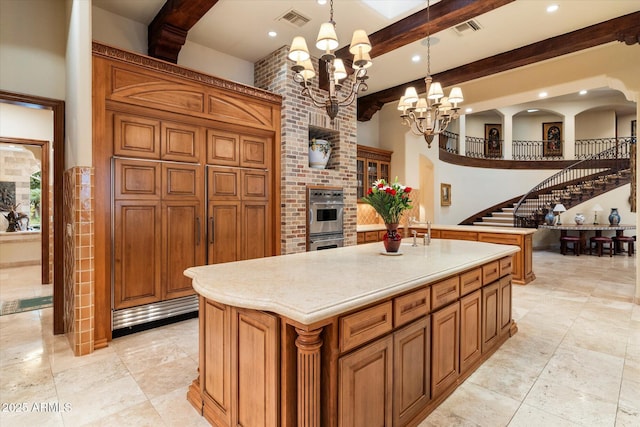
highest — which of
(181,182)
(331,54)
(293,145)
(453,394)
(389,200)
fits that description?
(331,54)

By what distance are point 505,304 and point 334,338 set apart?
7.79 feet

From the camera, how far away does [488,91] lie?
5820 millimetres

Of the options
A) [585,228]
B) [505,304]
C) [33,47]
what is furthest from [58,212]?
[585,228]

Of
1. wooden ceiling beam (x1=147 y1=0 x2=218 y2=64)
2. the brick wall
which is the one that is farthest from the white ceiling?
the brick wall

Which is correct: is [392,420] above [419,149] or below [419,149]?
below

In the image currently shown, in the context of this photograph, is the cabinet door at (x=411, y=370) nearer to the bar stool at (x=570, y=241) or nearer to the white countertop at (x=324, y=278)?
the white countertop at (x=324, y=278)

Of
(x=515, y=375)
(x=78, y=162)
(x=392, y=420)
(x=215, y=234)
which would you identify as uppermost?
(x=78, y=162)

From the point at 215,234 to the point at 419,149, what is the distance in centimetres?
545

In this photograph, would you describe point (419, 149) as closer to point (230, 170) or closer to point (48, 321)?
point (230, 170)

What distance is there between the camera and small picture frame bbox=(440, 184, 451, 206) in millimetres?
8914

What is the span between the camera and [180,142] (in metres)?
3.59

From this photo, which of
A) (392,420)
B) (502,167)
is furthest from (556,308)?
(502,167)

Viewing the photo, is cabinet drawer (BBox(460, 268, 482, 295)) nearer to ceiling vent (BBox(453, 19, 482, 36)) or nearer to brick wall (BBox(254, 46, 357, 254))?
brick wall (BBox(254, 46, 357, 254))

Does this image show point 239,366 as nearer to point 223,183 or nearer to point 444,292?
point 444,292
